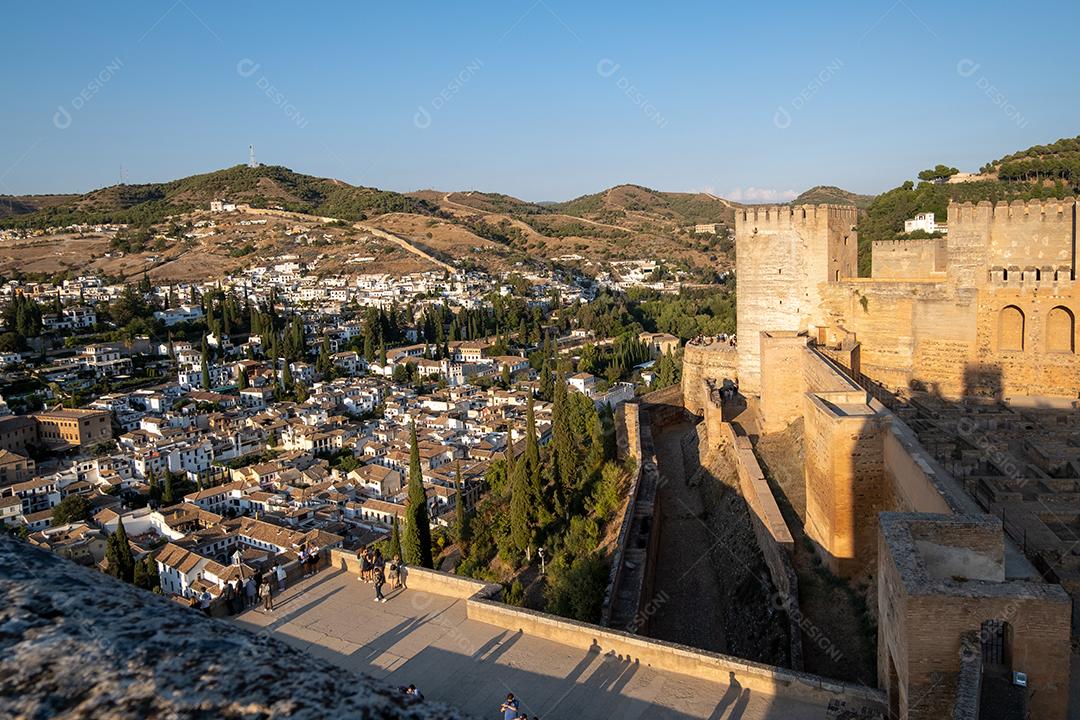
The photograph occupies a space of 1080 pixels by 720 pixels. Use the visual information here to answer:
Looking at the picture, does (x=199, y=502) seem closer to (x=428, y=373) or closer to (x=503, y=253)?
(x=428, y=373)

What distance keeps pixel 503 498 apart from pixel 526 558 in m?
5.57

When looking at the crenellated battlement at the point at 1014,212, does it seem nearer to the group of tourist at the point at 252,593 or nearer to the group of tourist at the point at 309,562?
the group of tourist at the point at 309,562

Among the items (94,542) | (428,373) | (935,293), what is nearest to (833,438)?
(935,293)

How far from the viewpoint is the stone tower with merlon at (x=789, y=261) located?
1311 cm

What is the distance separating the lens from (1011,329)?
39.3 ft

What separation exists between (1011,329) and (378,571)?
10221 millimetres

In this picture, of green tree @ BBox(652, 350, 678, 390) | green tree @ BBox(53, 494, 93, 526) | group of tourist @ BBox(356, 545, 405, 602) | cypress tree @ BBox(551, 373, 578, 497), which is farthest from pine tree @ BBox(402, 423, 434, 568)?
green tree @ BBox(652, 350, 678, 390)

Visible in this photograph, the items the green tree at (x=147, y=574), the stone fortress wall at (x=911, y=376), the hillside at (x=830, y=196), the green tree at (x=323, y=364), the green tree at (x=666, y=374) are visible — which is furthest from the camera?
the hillside at (x=830, y=196)

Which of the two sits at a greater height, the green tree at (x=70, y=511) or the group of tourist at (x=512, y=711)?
the group of tourist at (x=512, y=711)

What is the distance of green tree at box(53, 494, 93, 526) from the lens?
78.7 ft

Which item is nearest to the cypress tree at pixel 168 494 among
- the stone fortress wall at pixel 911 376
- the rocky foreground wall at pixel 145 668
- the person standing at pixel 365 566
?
the stone fortress wall at pixel 911 376

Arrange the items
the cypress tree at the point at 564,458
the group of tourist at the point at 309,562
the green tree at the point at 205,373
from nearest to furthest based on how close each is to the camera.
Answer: the group of tourist at the point at 309,562 → the cypress tree at the point at 564,458 → the green tree at the point at 205,373

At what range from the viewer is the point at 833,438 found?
802 centimetres

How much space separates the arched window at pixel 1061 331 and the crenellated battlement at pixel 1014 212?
4.38 ft
